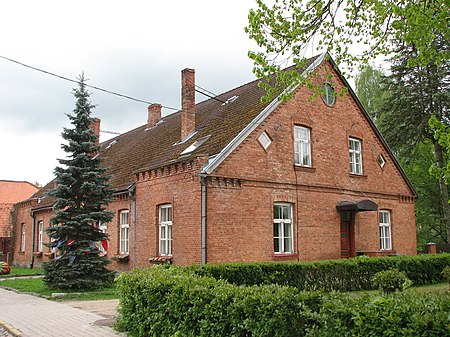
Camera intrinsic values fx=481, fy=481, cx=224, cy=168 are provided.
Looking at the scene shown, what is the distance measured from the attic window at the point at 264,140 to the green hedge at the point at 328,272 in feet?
15.3

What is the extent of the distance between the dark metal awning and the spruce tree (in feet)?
29.7

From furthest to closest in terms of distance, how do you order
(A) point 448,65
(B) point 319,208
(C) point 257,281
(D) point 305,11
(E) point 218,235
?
(A) point 448,65, (B) point 319,208, (E) point 218,235, (C) point 257,281, (D) point 305,11

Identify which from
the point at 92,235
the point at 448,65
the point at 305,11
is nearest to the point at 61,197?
the point at 92,235

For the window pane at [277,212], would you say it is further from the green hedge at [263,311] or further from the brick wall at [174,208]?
the green hedge at [263,311]

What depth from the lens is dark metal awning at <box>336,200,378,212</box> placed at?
61.6 ft

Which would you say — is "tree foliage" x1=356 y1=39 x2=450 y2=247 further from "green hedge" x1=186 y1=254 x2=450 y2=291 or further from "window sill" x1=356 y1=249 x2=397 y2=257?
"green hedge" x1=186 y1=254 x2=450 y2=291

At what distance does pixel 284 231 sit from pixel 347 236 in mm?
3834

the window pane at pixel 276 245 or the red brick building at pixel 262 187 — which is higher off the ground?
the red brick building at pixel 262 187

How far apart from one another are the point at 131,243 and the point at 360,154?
35.0ft

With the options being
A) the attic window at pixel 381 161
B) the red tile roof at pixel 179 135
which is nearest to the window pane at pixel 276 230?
the red tile roof at pixel 179 135

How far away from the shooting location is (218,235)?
51.1ft

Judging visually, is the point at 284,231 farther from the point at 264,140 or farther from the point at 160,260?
the point at 160,260

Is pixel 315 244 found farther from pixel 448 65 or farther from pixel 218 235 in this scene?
pixel 448 65

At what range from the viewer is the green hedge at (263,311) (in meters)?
4.91
